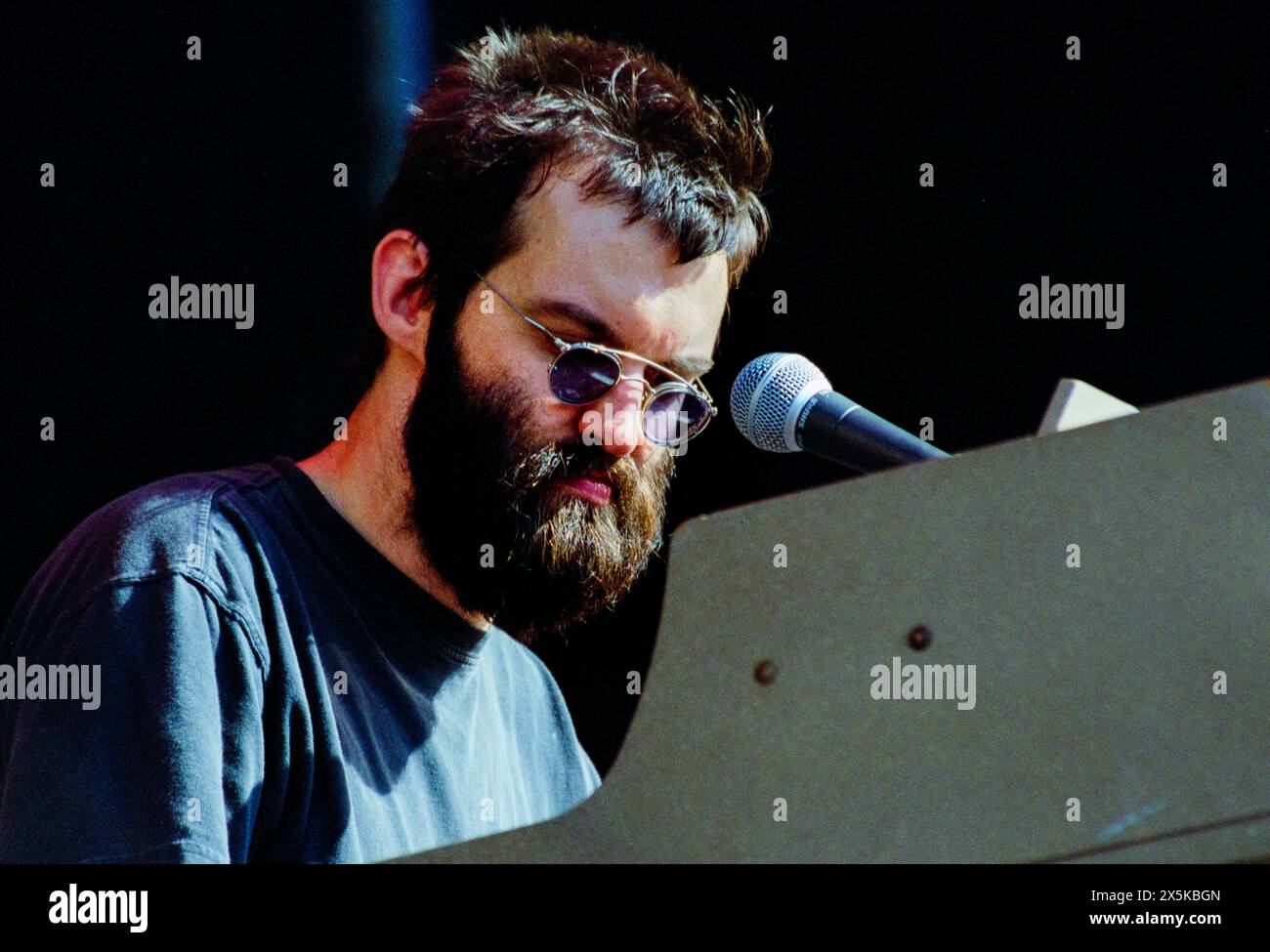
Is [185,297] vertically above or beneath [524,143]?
beneath

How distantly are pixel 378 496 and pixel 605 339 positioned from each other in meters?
0.36

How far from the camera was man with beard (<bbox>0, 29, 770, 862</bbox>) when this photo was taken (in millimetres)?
1370

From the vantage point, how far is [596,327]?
5.86ft

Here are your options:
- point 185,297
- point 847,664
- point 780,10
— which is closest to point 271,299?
point 185,297

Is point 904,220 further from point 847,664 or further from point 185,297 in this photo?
point 847,664

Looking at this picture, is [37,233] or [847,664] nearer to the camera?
[847,664]

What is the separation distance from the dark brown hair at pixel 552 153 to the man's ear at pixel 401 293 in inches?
0.7

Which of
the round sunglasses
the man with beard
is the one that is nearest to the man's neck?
the man with beard

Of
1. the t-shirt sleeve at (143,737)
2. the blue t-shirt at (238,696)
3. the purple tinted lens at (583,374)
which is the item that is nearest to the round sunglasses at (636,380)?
the purple tinted lens at (583,374)

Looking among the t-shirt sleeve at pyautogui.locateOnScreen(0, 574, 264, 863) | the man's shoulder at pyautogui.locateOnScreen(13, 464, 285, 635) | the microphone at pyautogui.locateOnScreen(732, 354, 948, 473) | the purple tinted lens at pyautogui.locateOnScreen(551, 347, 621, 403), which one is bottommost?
the t-shirt sleeve at pyautogui.locateOnScreen(0, 574, 264, 863)

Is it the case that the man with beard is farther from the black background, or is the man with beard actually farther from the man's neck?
the black background

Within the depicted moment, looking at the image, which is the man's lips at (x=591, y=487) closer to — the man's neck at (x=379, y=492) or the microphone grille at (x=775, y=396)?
the man's neck at (x=379, y=492)

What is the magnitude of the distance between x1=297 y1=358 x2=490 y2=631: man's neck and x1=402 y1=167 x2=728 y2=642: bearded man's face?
15 millimetres

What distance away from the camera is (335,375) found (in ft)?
6.66
